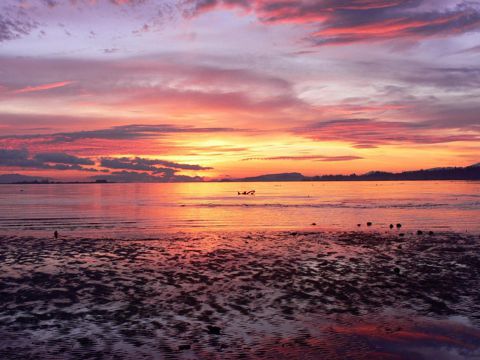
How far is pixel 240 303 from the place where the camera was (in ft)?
52.1

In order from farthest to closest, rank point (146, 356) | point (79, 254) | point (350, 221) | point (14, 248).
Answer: point (350, 221) < point (14, 248) < point (79, 254) < point (146, 356)

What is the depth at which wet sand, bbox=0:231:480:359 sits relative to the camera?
1168cm

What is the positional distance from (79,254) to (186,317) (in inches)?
600

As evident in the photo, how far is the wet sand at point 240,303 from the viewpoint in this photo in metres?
11.7

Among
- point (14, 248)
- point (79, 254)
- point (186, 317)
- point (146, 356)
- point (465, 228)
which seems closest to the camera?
point (146, 356)

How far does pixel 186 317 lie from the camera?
1421 cm

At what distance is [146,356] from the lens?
36.4 feet

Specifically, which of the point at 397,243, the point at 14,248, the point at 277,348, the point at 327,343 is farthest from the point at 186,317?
the point at 397,243

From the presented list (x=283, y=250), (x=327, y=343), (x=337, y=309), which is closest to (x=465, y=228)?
(x=283, y=250)

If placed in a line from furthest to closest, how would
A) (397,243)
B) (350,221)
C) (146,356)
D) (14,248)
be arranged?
(350,221), (397,243), (14,248), (146,356)

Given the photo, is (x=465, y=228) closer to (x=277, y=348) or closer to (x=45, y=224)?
(x=277, y=348)

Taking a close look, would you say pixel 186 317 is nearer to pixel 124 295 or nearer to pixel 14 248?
pixel 124 295

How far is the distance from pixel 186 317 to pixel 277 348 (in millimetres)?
3761

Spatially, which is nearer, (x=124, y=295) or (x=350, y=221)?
(x=124, y=295)
